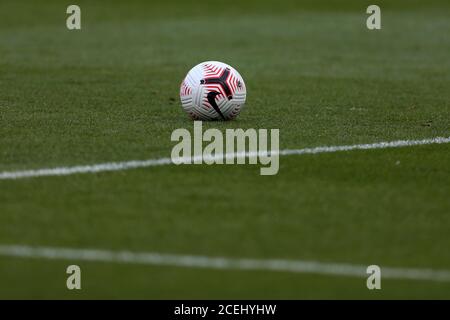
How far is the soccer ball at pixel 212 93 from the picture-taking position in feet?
41.3

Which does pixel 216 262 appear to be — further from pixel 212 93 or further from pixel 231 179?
pixel 212 93

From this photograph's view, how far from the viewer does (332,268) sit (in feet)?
24.0

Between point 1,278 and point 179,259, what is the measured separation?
1189mm

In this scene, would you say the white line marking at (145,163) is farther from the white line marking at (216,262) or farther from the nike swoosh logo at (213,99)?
the white line marking at (216,262)

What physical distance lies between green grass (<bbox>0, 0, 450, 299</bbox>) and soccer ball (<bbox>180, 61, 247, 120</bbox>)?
0.77 feet

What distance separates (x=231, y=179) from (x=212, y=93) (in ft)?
9.76

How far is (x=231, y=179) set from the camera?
975 cm

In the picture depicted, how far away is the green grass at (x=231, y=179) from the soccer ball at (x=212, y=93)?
24 cm

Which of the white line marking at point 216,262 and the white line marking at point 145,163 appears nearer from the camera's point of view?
the white line marking at point 216,262

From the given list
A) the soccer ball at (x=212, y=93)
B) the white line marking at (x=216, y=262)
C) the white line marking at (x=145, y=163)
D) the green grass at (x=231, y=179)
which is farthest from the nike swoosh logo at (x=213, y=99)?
the white line marking at (x=216, y=262)

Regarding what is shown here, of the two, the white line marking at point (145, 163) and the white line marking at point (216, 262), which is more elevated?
the white line marking at point (145, 163)

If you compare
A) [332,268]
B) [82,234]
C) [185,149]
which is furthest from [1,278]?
[185,149]

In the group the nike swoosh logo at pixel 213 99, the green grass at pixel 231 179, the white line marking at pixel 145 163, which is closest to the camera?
the green grass at pixel 231 179

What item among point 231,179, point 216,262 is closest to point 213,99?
point 231,179
